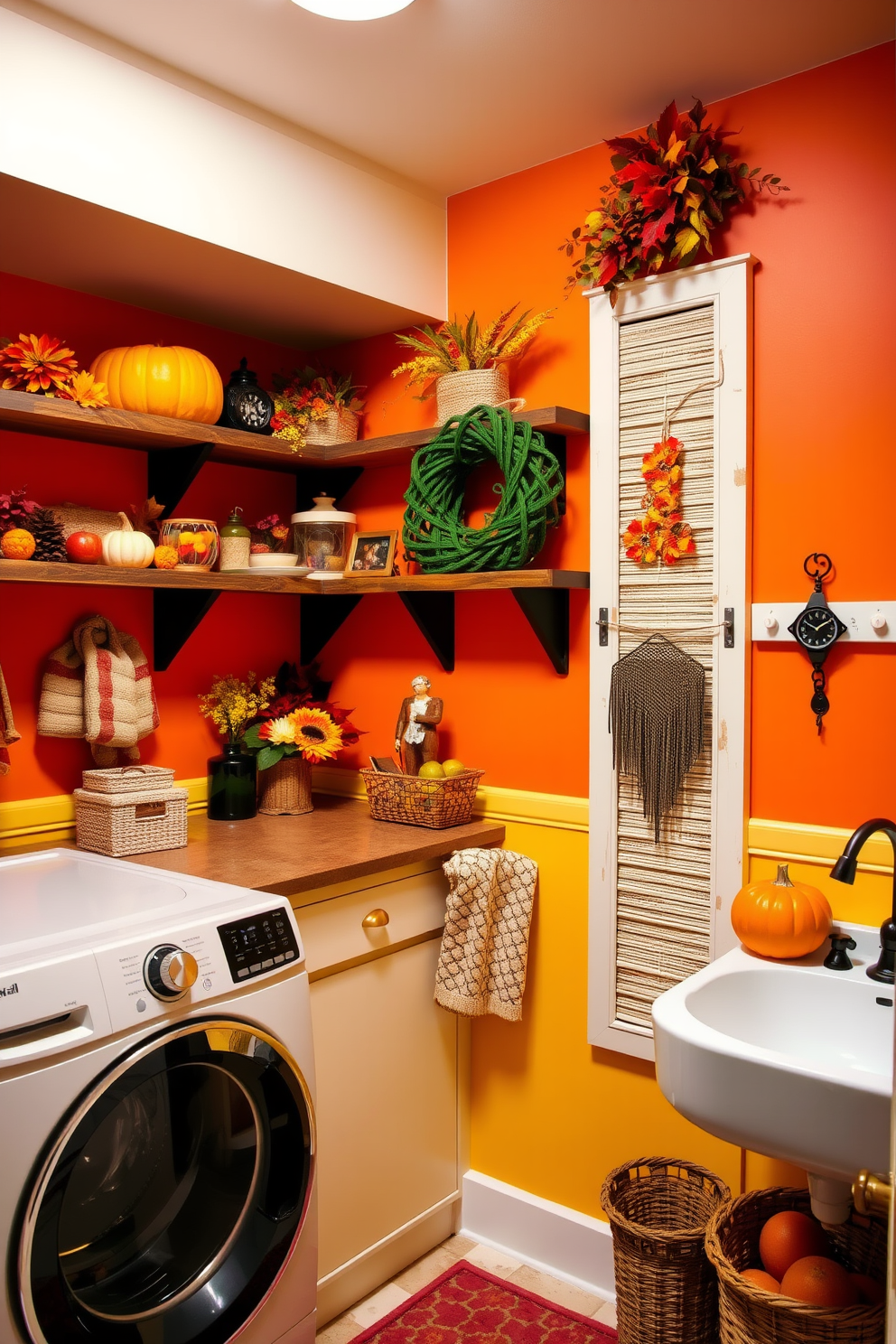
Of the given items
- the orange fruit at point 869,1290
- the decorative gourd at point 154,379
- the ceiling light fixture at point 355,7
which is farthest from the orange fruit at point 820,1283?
the ceiling light fixture at point 355,7

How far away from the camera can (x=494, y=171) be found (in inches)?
96.6

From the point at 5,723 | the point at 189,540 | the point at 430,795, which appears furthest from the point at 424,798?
the point at 5,723

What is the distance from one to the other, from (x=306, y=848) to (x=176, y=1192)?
29.3 inches

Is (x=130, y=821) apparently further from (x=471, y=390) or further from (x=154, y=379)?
(x=471, y=390)

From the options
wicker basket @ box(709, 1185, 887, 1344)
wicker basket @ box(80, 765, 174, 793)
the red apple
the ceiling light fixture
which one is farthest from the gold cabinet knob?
the ceiling light fixture

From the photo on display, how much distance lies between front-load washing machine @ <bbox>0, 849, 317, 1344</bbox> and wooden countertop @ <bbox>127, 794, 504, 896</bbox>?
0.16 m

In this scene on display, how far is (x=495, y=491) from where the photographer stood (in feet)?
7.93

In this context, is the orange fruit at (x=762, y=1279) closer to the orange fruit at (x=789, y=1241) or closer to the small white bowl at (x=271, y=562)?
the orange fruit at (x=789, y=1241)

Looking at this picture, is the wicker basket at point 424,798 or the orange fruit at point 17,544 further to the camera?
the wicker basket at point 424,798

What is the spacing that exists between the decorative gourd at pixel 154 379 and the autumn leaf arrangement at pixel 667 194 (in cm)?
91

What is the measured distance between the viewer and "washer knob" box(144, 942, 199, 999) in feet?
5.09

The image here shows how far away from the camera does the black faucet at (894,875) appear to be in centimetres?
165

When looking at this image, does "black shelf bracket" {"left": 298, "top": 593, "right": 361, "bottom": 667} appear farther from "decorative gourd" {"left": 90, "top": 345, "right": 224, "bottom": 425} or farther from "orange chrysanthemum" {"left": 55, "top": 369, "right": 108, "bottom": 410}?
"orange chrysanthemum" {"left": 55, "top": 369, "right": 108, "bottom": 410}

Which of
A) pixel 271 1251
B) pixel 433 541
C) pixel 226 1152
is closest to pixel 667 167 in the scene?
pixel 433 541
